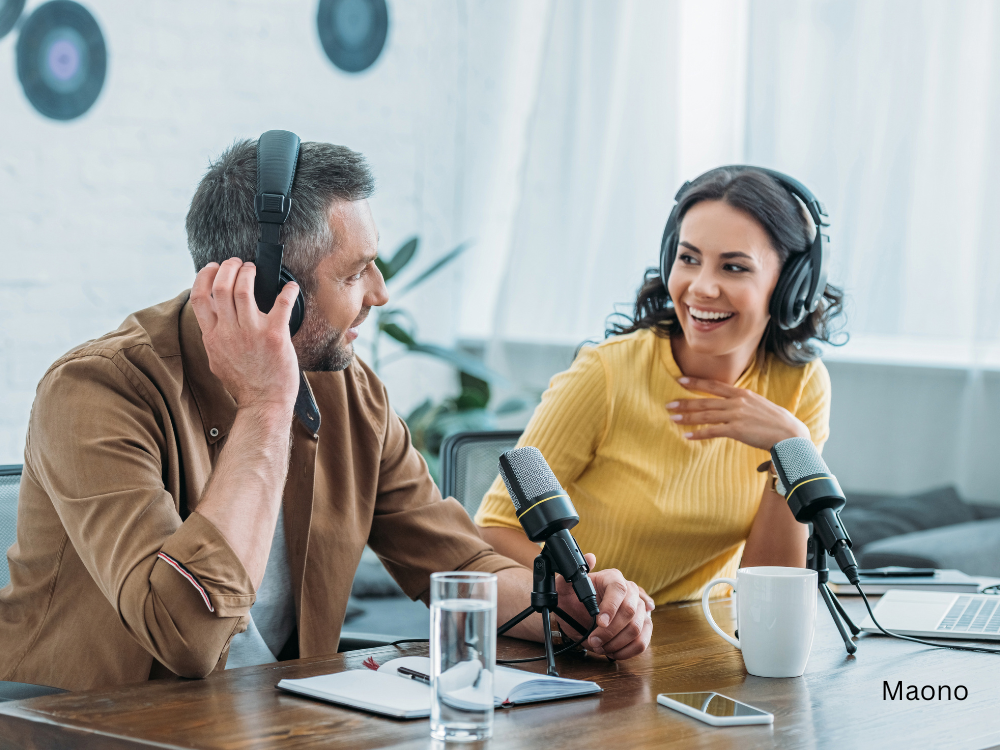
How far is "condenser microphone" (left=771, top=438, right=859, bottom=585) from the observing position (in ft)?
3.76

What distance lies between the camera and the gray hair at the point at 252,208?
1.22m

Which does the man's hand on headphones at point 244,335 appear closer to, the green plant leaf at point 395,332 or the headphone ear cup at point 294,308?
the headphone ear cup at point 294,308

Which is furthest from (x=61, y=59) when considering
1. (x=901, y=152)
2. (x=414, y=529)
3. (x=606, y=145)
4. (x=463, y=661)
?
(x=463, y=661)

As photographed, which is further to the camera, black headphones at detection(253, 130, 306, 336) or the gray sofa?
the gray sofa

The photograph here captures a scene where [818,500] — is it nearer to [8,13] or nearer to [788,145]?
[788,145]

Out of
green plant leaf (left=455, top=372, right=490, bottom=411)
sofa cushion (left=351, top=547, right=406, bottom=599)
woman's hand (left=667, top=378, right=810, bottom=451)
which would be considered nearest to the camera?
woman's hand (left=667, top=378, right=810, bottom=451)

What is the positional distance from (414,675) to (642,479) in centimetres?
73

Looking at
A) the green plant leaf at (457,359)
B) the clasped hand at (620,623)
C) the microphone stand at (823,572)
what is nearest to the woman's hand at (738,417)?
the microphone stand at (823,572)

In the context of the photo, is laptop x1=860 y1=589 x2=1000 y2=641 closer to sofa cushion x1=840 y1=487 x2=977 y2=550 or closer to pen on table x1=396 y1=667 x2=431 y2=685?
pen on table x1=396 y1=667 x2=431 y2=685

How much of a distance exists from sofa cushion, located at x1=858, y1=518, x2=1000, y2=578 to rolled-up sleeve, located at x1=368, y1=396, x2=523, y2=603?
127 cm

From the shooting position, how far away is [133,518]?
3.38 feet

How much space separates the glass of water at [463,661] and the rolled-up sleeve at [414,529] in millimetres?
546

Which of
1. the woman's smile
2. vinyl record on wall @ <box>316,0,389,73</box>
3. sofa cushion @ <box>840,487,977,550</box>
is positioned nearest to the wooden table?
the woman's smile

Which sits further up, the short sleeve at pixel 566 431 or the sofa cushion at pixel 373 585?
the short sleeve at pixel 566 431
